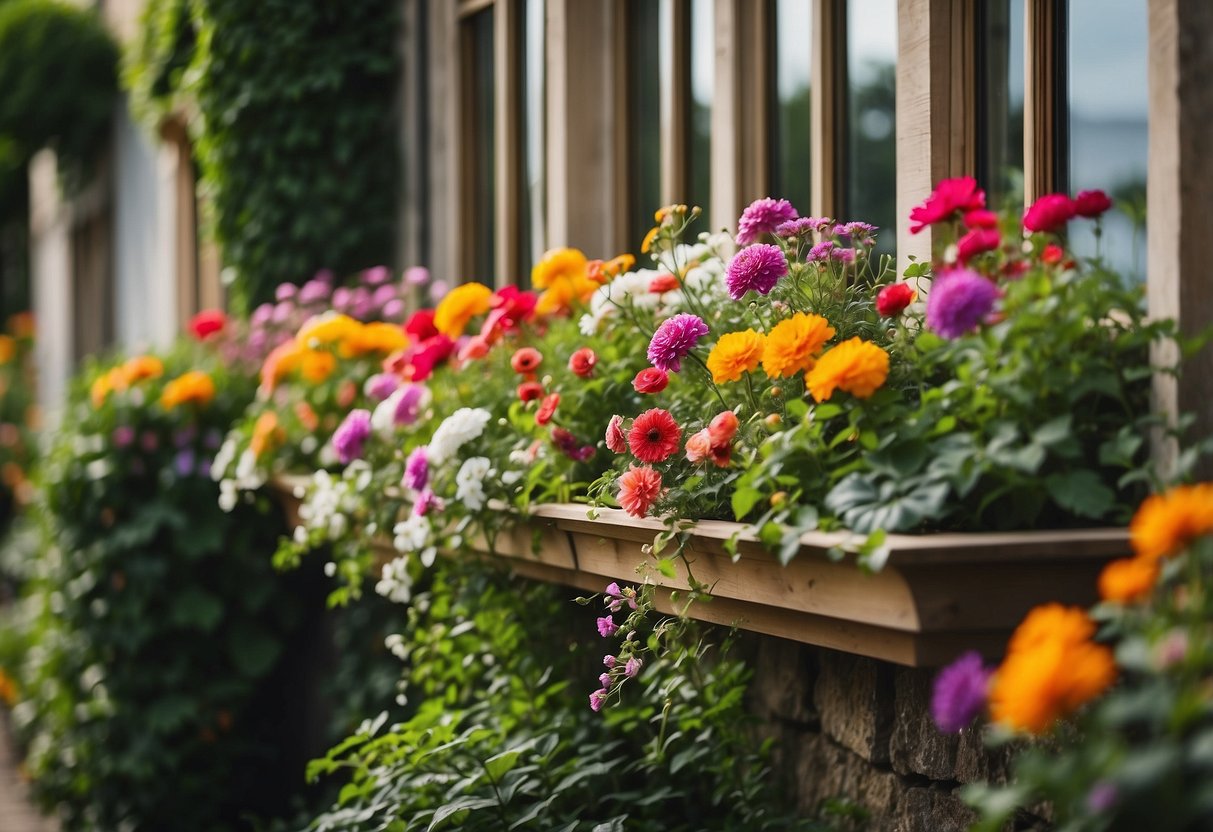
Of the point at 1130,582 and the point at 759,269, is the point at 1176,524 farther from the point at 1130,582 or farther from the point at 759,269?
the point at 759,269

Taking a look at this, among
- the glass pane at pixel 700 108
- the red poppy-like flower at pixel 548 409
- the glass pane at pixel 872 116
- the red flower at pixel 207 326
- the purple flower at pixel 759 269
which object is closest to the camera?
the purple flower at pixel 759 269

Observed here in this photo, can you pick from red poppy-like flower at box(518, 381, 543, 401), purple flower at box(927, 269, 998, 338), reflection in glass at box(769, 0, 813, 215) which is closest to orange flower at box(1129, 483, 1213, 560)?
purple flower at box(927, 269, 998, 338)

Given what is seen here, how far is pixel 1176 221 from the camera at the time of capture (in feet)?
5.83

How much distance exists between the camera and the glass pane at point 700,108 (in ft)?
11.4

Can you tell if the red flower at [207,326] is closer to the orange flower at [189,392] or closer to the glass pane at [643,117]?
the orange flower at [189,392]

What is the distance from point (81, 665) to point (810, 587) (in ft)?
11.4

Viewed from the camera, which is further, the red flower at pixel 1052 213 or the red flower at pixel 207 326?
the red flower at pixel 207 326

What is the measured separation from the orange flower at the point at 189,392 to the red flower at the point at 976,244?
129 inches

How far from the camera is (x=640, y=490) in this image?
207 centimetres

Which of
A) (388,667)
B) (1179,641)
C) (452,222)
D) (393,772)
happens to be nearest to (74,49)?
(452,222)

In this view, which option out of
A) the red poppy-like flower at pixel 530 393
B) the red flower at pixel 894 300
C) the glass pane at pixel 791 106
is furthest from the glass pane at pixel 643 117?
the red flower at pixel 894 300

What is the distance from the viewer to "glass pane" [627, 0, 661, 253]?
3.76m

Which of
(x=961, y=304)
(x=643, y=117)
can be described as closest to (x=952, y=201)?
(x=961, y=304)

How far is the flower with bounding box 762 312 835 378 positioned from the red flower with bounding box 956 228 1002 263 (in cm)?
22
